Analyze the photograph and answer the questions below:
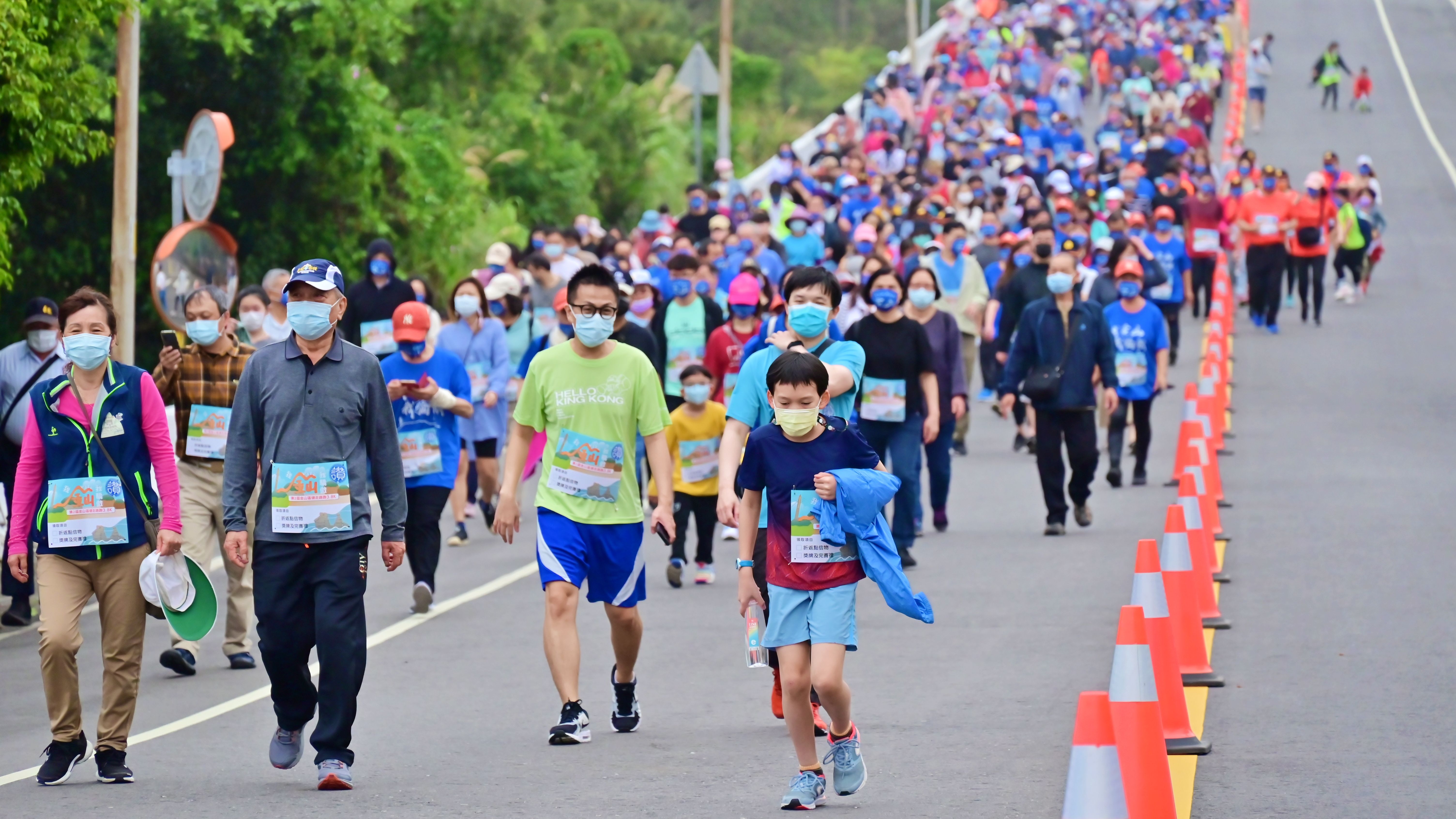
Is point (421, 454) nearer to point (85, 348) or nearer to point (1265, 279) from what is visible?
point (85, 348)

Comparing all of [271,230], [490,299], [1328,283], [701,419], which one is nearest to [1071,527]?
[701,419]

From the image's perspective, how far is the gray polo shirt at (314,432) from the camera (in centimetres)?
786

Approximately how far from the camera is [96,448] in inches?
329

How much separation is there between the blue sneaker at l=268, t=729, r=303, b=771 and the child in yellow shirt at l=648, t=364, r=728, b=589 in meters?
5.39

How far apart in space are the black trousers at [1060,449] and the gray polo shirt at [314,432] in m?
7.53

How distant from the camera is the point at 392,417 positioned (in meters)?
8.09

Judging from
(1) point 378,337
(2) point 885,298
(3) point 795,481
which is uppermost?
(2) point 885,298

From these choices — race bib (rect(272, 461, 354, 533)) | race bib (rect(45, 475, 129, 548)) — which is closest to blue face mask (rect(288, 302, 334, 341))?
race bib (rect(272, 461, 354, 533))

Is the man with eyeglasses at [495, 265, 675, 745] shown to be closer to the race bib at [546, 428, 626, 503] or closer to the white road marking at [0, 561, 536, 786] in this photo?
the race bib at [546, 428, 626, 503]

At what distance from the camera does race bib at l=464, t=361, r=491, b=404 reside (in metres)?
15.2

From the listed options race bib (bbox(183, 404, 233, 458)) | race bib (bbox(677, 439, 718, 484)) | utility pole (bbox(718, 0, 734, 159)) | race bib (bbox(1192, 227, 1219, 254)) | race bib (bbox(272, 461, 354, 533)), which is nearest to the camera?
race bib (bbox(272, 461, 354, 533))

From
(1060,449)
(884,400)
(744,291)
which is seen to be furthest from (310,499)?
(1060,449)

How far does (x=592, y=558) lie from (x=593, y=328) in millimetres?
951

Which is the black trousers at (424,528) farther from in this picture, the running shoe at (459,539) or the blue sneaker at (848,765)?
the blue sneaker at (848,765)
